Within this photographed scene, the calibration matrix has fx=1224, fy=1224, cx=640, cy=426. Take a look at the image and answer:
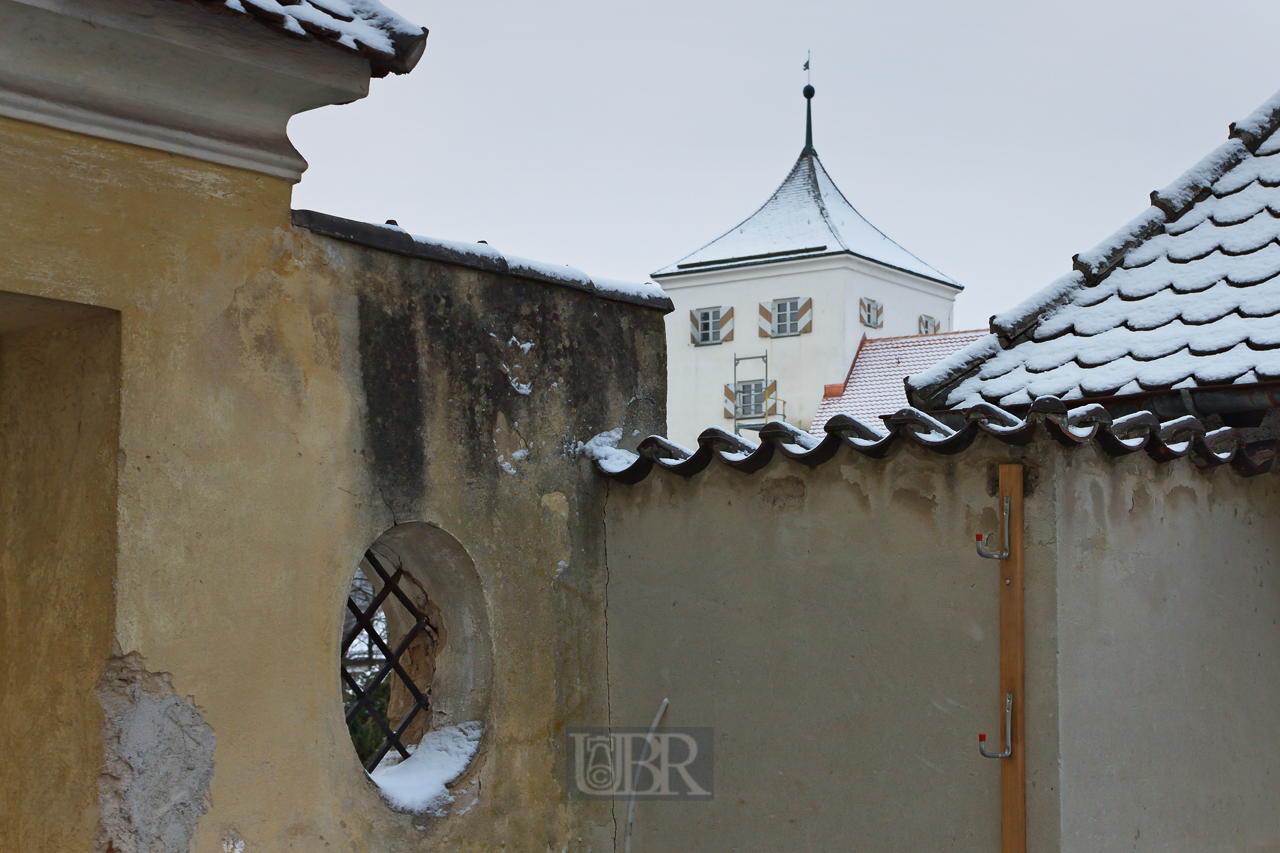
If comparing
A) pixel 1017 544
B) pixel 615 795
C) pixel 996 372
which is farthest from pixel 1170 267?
pixel 615 795

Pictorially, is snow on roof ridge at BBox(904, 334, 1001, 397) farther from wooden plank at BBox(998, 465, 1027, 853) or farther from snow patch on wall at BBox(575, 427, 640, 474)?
wooden plank at BBox(998, 465, 1027, 853)

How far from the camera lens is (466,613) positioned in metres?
4.19

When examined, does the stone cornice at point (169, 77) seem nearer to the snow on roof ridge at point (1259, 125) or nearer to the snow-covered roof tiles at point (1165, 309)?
the snow-covered roof tiles at point (1165, 309)

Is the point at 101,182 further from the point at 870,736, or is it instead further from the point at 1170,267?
the point at 1170,267

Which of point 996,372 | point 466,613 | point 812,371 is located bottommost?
point 466,613

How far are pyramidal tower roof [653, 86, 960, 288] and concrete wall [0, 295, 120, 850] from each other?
112 feet

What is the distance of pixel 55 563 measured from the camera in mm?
3281

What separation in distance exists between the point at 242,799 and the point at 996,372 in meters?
3.50

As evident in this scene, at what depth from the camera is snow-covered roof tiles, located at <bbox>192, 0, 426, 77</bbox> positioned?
3246 millimetres

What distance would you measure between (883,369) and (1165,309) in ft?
95.6

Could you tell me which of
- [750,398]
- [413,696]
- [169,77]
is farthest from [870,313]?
[169,77]

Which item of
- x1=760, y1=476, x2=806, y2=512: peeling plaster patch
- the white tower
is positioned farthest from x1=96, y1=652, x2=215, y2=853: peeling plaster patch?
the white tower

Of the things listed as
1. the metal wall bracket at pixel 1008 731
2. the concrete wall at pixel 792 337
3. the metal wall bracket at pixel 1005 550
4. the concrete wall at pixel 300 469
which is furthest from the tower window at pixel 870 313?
the metal wall bracket at pixel 1008 731

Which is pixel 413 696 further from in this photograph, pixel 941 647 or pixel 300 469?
pixel 941 647
